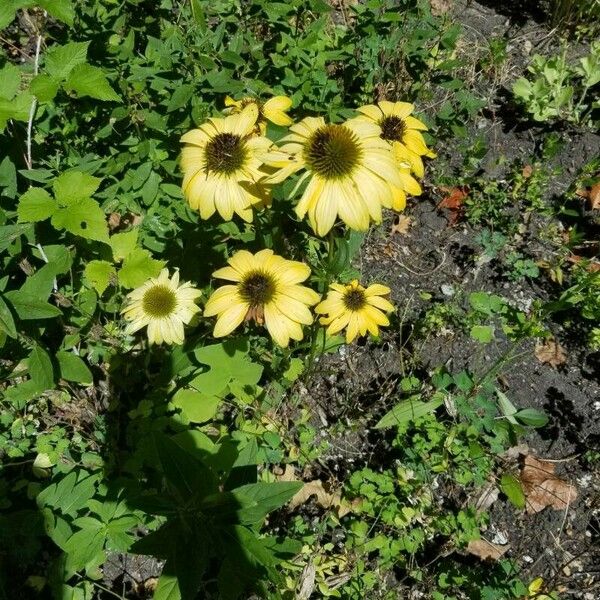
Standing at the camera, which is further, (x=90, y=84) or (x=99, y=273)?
(x=99, y=273)

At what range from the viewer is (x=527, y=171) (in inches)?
123

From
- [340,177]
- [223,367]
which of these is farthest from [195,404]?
[340,177]

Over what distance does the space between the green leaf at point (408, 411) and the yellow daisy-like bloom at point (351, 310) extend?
42cm

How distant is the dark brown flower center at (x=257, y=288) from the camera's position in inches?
68.6

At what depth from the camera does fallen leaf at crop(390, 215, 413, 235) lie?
2.94 m

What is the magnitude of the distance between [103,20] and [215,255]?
106 centimetres

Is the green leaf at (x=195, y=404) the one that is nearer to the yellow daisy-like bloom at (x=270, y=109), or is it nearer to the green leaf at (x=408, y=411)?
the green leaf at (x=408, y=411)

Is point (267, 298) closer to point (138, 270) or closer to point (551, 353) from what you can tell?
point (138, 270)

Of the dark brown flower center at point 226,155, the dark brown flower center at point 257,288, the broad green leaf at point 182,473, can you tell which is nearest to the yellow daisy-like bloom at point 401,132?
the dark brown flower center at point 226,155

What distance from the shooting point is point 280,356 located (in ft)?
7.66

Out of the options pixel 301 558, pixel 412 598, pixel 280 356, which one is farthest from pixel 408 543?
pixel 280 356

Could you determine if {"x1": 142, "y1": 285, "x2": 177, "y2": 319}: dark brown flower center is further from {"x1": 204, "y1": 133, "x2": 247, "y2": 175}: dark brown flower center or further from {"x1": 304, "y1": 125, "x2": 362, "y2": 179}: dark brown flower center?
{"x1": 304, "y1": 125, "x2": 362, "y2": 179}: dark brown flower center

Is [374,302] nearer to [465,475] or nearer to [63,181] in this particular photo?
[465,475]

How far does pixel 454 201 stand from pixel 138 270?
1777 mm
